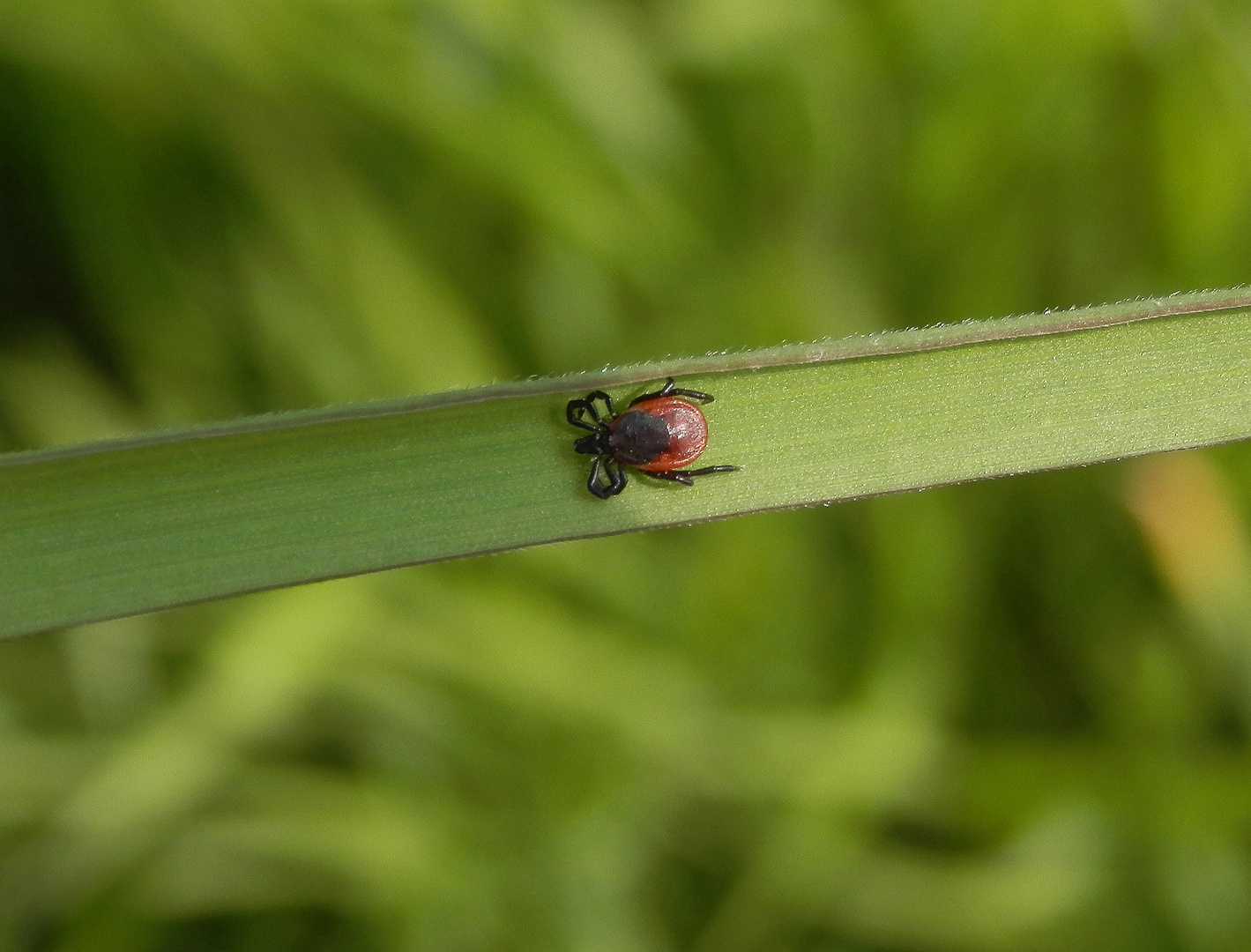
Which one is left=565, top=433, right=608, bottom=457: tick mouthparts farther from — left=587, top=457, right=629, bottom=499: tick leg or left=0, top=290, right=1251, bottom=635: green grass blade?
left=0, top=290, right=1251, bottom=635: green grass blade

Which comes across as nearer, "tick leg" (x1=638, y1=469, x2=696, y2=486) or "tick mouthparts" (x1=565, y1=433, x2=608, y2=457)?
"tick leg" (x1=638, y1=469, x2=696, y2=486)

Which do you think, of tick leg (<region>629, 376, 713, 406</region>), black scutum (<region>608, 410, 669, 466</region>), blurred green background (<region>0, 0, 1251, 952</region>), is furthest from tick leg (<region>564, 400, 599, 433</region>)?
blurred green background (<region>0, 0, 1251, 952</region>)

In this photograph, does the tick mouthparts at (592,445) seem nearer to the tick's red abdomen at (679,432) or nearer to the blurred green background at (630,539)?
Answer: the tick's red abdomen at (679,432)

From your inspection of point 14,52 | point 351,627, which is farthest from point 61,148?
point 351,627

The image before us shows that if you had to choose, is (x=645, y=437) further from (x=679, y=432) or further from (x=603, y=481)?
(x=603, y=481)

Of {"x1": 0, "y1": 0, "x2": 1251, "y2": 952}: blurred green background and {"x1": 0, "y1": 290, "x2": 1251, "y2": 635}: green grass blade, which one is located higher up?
{"x1": 0, "y1": 0, "x2": 1251, "y2": 952}: blurred green background

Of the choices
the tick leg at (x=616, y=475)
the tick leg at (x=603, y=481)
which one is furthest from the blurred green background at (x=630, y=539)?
the tick leg at (x=603, y=481)

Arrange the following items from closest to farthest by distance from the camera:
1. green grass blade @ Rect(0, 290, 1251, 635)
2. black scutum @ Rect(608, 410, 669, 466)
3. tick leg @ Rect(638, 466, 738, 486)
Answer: green grass blade @ Rect(0, 290, 1251, 635) < tick leg @ Rect(638, 466, 738, 486) < black scutum @ Rect(608, 410, 669, 466)
